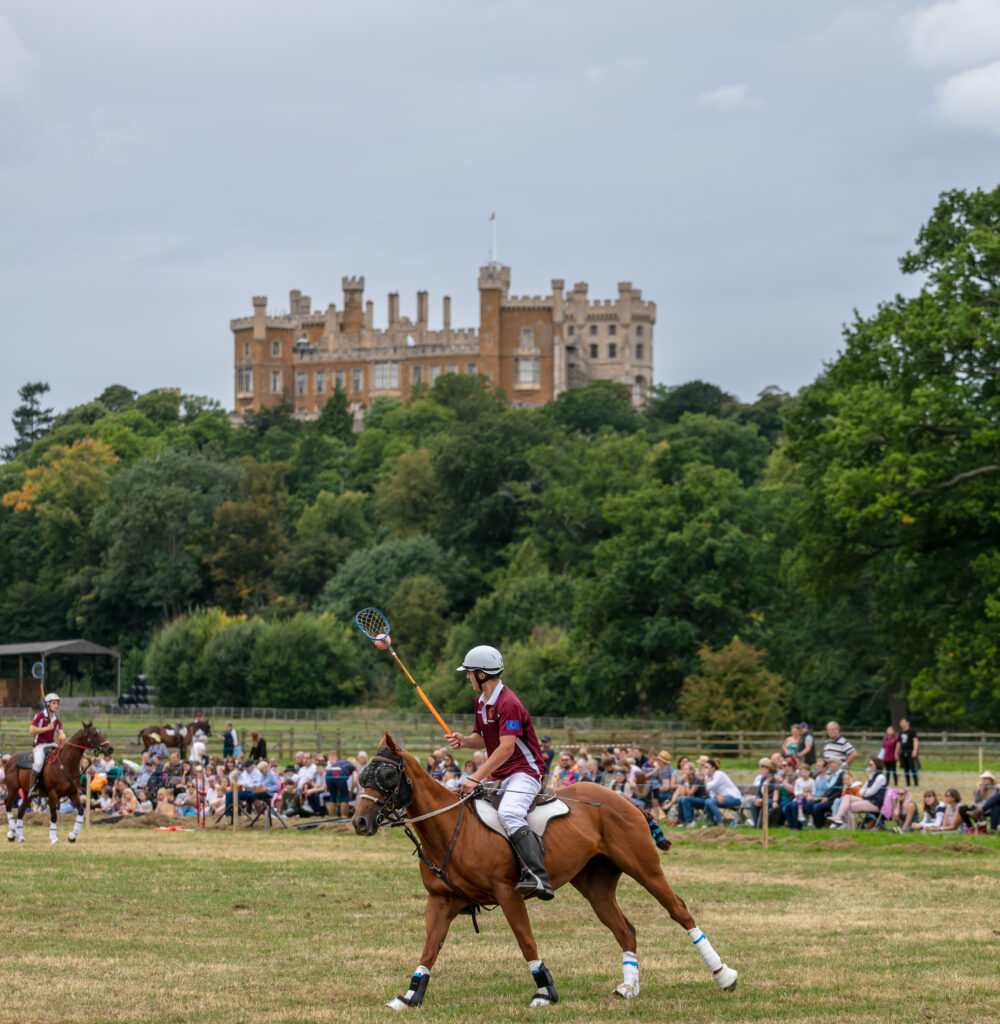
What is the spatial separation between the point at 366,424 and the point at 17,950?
128 metres

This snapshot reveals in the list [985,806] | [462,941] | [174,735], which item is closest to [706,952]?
[462,941]

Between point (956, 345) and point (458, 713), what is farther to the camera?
point (458, 713)

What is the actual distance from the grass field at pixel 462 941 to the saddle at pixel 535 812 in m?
1.10

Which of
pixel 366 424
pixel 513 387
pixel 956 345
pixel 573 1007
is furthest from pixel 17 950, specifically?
pixel 513 387

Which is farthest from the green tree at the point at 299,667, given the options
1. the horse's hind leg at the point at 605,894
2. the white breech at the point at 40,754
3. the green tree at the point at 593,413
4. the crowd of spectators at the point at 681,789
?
the horse's hind leg at the point at 605,894

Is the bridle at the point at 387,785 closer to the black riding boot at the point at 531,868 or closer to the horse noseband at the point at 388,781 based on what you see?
the horse noseband at the point at 388,781

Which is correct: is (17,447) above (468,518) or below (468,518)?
above

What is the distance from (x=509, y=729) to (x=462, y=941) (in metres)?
3.66

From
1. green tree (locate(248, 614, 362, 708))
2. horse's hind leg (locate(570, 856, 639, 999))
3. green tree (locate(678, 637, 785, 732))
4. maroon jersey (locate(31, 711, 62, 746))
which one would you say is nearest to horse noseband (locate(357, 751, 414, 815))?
horse's hind leg (locate(570, 856, 639, 999))

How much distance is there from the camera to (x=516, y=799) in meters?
9.67

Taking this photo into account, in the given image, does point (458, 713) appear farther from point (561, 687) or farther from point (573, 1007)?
point (573, 1007)

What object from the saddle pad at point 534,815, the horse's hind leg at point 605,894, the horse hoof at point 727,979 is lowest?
the horse hoof at point 727,979

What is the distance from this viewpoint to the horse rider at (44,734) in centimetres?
2084

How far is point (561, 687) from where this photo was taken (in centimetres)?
6281
